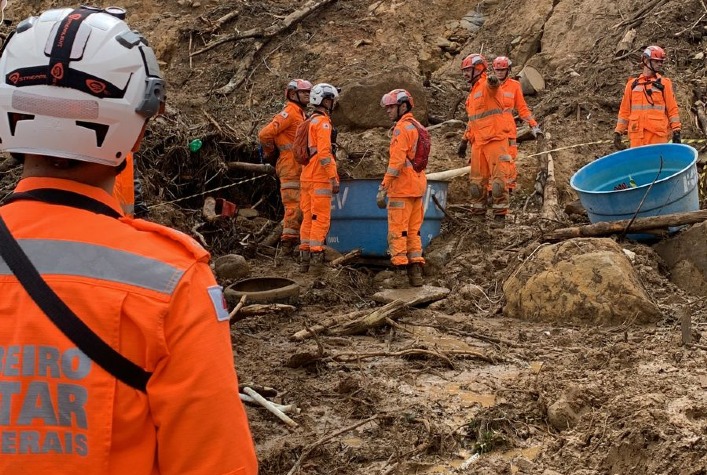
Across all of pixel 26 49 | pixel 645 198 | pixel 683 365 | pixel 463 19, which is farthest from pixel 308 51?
pixel 26 49

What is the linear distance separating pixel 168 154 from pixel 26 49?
861cm

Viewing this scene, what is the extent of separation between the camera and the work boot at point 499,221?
10665 millimetres

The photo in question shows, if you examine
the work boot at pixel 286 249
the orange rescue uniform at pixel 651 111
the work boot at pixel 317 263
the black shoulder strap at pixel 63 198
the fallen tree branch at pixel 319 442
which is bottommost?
the work boot at pixel 286 249

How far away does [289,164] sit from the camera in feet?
33.4

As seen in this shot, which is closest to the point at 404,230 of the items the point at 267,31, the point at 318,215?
the point at 318,215

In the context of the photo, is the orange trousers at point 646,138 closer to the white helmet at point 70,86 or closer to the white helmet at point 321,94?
the white helmet at point 321,94

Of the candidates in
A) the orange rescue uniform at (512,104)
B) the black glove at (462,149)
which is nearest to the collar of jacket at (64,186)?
the orange rescue uniform at (512,104)

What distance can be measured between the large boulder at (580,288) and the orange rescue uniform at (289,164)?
3228mm

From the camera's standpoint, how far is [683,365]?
222 inches

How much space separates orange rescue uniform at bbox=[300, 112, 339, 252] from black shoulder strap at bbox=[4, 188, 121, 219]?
7.65 metres

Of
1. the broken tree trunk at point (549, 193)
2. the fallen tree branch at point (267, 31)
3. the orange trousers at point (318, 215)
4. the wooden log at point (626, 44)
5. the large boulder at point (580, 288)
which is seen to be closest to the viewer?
the large boulder at point (580, 288)

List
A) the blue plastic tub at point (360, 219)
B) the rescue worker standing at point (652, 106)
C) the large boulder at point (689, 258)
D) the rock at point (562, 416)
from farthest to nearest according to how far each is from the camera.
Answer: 1. the rescue worker standing at point (652, 106)
2. the blue plastic tub at point (360, 219)
3. the large boulder at point (689, 258)
4. the rock at point (562, 416)

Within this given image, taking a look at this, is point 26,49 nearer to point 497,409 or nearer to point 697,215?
point 497,409

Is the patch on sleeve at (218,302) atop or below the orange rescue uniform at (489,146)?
atop
